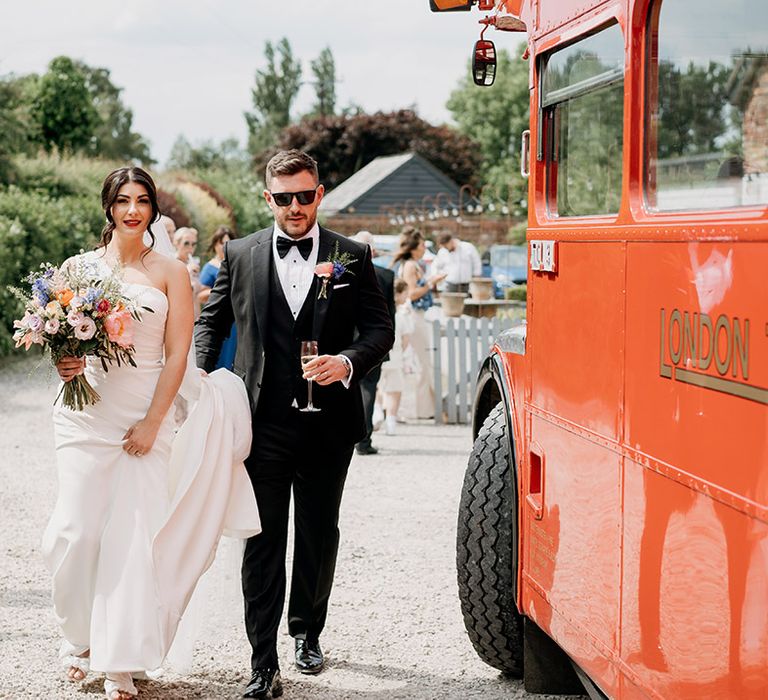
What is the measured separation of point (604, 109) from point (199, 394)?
2148mm

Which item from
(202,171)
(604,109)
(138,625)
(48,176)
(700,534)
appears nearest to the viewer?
(700,534)

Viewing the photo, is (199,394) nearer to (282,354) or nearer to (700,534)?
(282,354)

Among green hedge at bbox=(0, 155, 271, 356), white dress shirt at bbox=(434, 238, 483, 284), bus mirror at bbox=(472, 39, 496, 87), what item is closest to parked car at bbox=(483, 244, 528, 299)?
green hedge at bbox=(0, 155, 271, 356)

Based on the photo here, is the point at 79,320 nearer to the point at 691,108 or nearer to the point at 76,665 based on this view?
the point at 76,665

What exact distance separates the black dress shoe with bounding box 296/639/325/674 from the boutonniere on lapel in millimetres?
1530

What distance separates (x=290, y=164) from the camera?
197 inches

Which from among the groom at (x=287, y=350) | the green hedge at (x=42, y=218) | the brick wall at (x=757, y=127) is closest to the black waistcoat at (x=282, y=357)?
the groom at (x=287, y=350)

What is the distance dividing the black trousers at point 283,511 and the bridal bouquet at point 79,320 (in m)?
0.68

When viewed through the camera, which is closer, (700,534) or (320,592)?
(700,534)

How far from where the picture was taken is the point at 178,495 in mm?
5012

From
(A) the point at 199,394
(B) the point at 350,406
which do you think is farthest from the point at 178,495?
(B) the point at 350,406

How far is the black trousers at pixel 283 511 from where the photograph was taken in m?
5.07

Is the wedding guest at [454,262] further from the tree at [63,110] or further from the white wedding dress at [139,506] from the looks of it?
the tree at [63,110]

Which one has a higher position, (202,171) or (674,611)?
(202,171)
